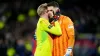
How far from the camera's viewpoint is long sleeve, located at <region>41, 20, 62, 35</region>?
6535mm

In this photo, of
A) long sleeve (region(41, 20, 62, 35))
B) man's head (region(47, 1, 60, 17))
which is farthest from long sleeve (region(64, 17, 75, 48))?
man's head (region(47, 1, 60, 17))

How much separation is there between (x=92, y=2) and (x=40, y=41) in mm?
8125

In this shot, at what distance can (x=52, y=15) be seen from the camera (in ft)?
21.7

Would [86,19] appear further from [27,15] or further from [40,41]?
[40,41]

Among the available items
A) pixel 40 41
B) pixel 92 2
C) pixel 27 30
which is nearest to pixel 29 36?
pixel 27 30

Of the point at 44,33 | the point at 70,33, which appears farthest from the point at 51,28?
the point at 70,33

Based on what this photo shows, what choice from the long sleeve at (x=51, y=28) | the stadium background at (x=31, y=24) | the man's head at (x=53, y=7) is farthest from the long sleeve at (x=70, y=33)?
the stadium background at (x=31, y=24)

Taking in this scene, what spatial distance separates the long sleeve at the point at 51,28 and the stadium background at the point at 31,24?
5.07m

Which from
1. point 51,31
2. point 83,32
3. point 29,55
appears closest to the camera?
point 51,31

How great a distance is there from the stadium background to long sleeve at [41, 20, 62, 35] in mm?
5072

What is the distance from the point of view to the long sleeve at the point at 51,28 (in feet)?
21.4

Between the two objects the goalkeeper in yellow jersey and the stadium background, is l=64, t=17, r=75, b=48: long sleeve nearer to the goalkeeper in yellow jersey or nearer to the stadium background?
the goalkeeper in yellow jersey

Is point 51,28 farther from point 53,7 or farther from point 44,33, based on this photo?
point 53,7

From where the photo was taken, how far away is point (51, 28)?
656cm
